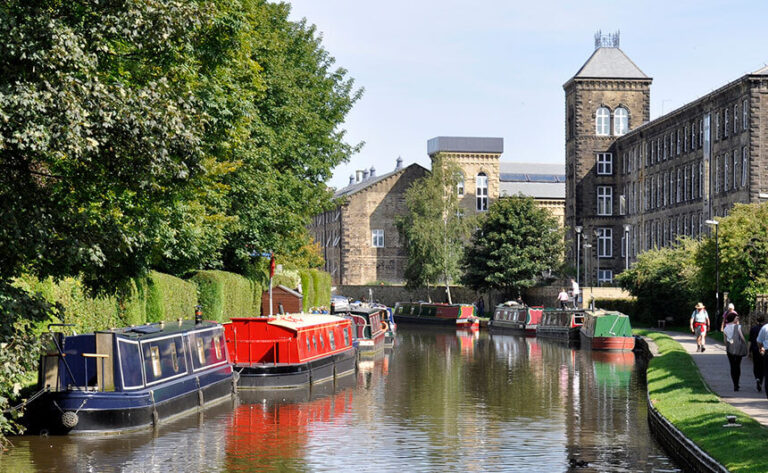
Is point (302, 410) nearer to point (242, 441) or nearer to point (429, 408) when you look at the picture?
point (429, 408)

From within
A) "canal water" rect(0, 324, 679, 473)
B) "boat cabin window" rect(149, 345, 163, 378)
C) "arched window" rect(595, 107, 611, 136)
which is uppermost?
"arched window" rect(595, 107, 611, 136)

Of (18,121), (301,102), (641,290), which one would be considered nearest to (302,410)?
(18,121)

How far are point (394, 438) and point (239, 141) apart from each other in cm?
1166

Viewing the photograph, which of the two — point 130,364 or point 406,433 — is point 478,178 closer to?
point 406,433

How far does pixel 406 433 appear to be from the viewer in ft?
79.1

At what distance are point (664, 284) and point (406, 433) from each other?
36.9 meters

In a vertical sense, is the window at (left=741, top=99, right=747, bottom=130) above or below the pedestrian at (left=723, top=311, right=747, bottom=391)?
above

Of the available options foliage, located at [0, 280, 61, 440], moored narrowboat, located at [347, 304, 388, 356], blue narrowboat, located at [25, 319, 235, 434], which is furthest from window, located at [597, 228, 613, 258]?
foliage, located at [0, 280, 61, 440]

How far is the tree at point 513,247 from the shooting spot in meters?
79.8

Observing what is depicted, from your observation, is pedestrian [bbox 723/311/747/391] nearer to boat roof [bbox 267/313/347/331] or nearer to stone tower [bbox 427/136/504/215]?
boat roof [bbox 267/313/347/331]

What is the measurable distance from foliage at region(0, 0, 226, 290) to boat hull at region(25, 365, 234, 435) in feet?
18.8

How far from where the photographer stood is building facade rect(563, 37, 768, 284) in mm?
66312

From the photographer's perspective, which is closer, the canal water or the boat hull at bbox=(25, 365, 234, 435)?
the canal water

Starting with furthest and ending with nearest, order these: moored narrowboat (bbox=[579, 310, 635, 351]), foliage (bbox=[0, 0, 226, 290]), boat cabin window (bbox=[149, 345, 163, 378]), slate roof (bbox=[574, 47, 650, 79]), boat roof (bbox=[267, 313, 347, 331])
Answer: slate roof (bbox=[574, 47, 650, 79])
moored narrowboat (bbox=[579, 310, 635, 351])
boat roof (bbox=[267, 313, 347, 331])
boat cabin window (bbox=[149, 345, 163, 378])
foliage (bbox=[0, 0, 226, 290])
